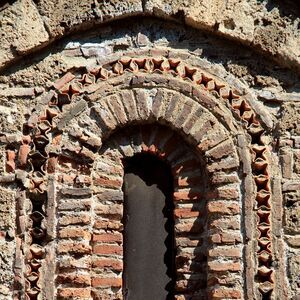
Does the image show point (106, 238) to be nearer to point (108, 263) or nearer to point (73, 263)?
point (108, 263)

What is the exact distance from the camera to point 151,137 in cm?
539

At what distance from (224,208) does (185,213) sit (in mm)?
242

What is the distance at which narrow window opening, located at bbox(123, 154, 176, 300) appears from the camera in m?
5.28

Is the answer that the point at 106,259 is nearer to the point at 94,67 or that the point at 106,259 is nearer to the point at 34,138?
the point at 34,138

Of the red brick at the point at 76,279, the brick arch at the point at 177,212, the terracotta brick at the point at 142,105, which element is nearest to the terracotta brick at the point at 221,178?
the brick arch at the point at 177,212

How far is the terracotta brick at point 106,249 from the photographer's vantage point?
5.20 metres

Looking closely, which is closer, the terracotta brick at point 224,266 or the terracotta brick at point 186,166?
the terracotta brick at point 224,266

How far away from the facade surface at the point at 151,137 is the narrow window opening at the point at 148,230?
0.07 m

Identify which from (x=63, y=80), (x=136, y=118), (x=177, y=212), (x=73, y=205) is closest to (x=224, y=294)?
(x=177, y=212)

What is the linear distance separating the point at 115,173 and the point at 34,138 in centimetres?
53

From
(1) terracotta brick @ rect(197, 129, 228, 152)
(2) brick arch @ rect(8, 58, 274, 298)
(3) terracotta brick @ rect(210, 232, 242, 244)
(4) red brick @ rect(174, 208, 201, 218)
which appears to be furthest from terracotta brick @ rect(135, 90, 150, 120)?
(3) terracotta brick @ rect(210, 232, 242, 244)

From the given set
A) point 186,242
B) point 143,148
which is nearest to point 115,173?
point 143,148

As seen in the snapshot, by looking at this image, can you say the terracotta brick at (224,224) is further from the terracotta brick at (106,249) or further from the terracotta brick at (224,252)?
the terracotta brick at (106,249)

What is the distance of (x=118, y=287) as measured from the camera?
518 cm
